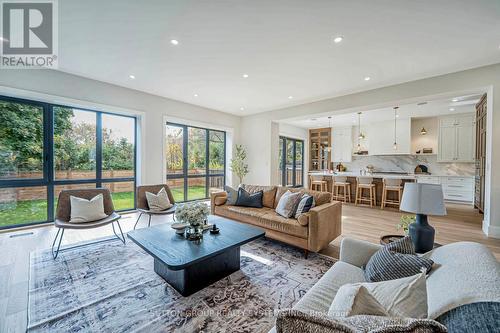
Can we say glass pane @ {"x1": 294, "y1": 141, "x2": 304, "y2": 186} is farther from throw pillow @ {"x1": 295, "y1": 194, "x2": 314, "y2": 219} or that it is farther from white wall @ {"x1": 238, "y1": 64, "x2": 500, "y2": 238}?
throw pillow @ {"x1": 295, "y1": 194, "x2": 314, "y2": 219}

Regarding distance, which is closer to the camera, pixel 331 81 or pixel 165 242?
pixel 165 242

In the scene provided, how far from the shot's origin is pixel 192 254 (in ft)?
6.46

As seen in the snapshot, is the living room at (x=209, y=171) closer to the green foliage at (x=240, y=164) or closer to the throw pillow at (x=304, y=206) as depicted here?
the throw pillow at (x=304, y=206)

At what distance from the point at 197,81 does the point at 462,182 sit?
827cm

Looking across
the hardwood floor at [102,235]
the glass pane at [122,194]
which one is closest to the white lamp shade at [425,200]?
the hardwood floor at [102,235]

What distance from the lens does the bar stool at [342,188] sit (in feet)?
21.5

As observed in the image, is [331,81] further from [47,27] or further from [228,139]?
[47,27]

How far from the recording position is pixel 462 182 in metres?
6.50

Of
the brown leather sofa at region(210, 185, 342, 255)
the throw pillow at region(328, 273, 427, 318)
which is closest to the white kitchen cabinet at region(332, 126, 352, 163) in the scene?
the brown leather sofa at region(210, 185, 342, 255)

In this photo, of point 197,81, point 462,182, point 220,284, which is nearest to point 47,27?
point 197,81

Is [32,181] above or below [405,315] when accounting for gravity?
above

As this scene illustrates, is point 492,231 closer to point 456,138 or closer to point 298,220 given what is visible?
point 298,220

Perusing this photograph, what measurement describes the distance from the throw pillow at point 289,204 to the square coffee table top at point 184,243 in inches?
28.1

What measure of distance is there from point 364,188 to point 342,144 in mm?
2689
